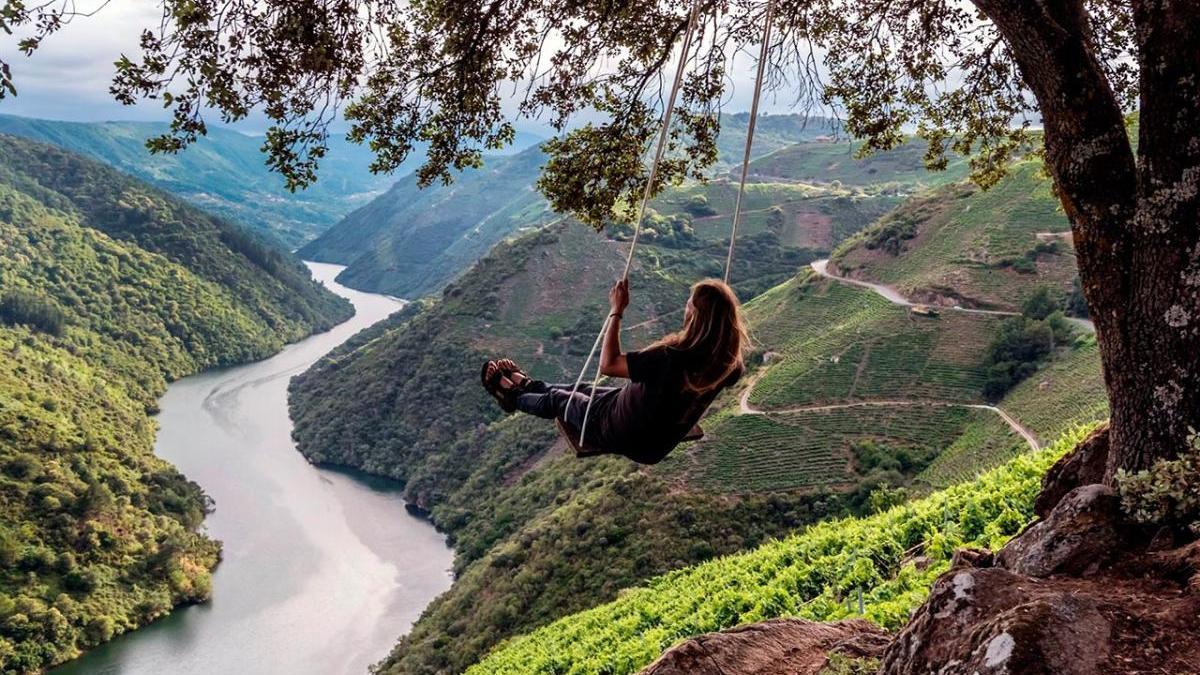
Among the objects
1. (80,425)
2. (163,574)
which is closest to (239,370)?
(80,425)

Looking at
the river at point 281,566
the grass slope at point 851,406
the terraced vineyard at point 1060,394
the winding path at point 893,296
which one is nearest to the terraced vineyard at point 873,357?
the grass slope at point 851,406

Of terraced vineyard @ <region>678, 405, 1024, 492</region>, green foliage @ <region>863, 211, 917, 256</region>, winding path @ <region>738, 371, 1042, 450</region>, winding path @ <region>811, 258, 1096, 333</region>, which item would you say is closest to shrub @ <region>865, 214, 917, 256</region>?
green foliage @ <region>863, 211, 917, 256</region>

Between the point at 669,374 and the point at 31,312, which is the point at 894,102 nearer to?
the point at 669,374

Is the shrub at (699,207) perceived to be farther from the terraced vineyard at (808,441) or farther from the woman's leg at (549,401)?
the woman's leg at (549,401)

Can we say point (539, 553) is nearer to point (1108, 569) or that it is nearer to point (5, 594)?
point (1108, 569)

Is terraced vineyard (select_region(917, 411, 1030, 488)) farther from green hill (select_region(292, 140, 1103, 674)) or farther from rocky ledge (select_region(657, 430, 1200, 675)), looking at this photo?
rocky ledge (select_region(657, 430, 1200, 675))
